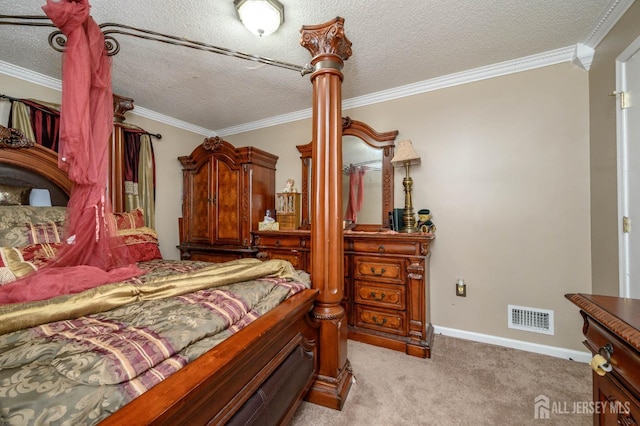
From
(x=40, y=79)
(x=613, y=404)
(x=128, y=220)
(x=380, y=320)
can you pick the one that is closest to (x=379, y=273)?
(x=380, y=320)

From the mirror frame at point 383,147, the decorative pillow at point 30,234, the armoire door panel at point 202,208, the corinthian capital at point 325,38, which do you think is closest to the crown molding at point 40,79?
the armoire door panel at point 202,208

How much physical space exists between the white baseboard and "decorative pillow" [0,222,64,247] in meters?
3.07

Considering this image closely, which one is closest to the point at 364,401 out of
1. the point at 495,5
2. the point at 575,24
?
the point at 495,5

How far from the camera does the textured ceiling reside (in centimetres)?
157

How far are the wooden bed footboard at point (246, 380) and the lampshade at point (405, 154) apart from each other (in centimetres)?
158

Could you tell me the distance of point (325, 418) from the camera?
1.38 metres

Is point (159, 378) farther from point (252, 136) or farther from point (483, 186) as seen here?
point (252, 136)

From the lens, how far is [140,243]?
2121 millimetres

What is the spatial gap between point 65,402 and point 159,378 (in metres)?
0.17

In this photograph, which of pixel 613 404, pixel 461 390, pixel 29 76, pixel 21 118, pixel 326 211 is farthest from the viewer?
pixel 29 76

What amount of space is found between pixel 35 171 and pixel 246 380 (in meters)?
2.60

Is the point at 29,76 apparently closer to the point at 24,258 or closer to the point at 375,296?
the point at 24,258

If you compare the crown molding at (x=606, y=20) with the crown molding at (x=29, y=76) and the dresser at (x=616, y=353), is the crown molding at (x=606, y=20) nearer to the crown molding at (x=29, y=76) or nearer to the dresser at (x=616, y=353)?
the dresser at (x=616, y=353)

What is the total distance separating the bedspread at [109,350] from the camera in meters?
0.48
